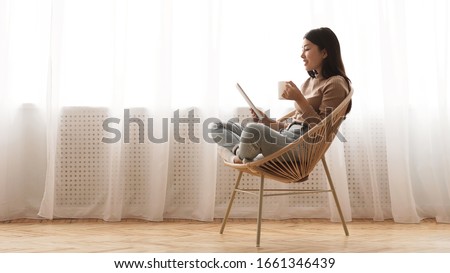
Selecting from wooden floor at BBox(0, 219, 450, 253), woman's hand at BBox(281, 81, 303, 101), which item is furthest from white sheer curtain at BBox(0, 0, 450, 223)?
woman's hand at BBox(281, 81, 303, 101)

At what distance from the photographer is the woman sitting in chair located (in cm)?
241

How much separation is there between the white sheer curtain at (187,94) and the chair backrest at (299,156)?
2.66ft

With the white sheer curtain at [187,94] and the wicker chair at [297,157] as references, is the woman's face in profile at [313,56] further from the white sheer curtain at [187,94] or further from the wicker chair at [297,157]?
the white sheer curtain at [187,94]

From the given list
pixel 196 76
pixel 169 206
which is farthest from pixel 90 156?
pixel 196 76

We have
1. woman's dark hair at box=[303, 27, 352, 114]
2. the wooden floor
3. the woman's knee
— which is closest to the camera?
the woman's knee

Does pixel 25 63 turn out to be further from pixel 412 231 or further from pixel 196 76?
pixel 412 231

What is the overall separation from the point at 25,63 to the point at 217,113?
1139 millimetres

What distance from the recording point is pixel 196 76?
134 inches

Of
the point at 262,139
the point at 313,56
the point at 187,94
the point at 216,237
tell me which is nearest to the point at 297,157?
the point at 262,139

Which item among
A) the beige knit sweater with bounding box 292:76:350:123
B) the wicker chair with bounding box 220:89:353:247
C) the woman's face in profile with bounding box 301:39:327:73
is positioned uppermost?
the woman's face in profile with bounding box 301:39:327:73

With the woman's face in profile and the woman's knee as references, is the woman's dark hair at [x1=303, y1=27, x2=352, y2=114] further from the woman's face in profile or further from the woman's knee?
the woman's knee

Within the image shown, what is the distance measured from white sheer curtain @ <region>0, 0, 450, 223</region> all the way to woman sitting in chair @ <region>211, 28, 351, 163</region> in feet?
2.22

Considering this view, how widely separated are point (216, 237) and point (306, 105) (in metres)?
0.79
